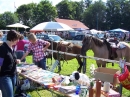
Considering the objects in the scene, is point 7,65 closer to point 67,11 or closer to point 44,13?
point 44,13

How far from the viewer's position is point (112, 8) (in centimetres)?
8181

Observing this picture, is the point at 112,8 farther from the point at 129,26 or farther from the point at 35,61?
the point at 35,61

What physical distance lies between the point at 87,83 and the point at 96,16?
7808cm

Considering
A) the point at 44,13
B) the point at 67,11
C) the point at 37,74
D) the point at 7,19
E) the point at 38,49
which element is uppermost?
the point at 67,11

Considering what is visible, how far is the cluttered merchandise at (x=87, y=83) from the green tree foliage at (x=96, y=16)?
7228 cm

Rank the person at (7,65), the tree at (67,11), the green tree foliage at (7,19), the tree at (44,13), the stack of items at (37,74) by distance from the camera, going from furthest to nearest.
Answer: the tree at (67,11), the tree at (44,13), the green tree foliage at (7,19), the stack of items at (37,74), the person at (7,65)

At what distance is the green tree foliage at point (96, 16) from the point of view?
254 feet

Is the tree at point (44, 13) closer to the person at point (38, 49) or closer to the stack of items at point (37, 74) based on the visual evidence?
the person at point (38, 49)

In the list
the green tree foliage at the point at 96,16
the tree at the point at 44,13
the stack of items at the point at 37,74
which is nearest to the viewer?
the stack of items at the point at 37,74

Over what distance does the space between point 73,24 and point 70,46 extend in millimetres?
53645

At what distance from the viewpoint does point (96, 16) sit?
80.1 meters

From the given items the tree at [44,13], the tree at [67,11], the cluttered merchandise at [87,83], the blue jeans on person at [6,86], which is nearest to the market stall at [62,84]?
the cluttered merchandise at [87,83]

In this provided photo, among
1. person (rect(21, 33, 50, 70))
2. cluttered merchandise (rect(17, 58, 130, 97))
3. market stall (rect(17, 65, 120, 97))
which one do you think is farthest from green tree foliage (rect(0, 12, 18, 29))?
cluttered merchandise (rect(17, 58, 130, 97))

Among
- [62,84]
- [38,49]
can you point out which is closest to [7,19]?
[38,49]
